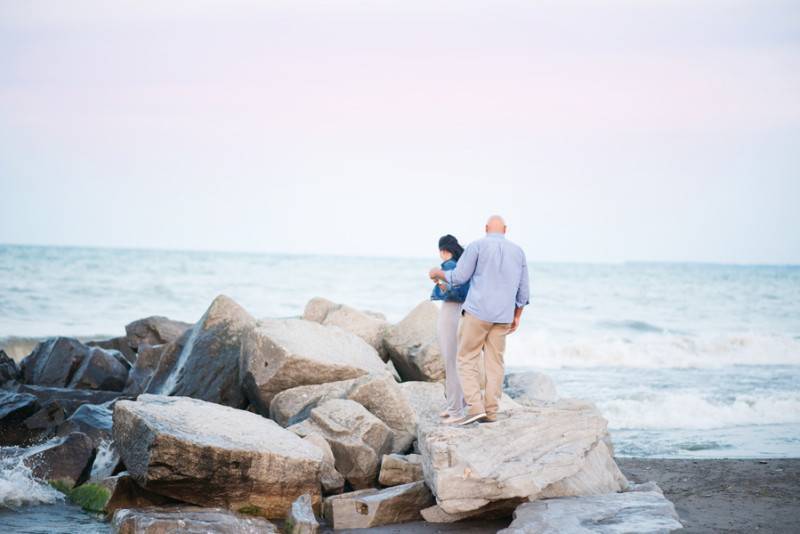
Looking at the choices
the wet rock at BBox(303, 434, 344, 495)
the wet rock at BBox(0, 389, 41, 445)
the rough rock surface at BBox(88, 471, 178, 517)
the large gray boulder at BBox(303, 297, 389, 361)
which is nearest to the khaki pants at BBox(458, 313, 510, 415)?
the wet rock at BBox(303, 434, 344, 495)

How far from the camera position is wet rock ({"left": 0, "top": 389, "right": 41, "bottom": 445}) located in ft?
33.4

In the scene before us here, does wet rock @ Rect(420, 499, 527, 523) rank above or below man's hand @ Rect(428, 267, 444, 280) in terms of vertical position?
below

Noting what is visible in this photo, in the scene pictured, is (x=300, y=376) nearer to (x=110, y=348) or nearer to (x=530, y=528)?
(x=530, y=528)

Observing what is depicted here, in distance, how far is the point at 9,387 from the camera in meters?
12.3

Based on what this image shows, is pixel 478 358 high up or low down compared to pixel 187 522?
up

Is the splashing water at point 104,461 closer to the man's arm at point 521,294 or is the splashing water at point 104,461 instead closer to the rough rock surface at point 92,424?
the rough rock surface at point 92,424

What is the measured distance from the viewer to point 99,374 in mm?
12812

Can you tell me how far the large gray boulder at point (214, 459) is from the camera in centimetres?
726

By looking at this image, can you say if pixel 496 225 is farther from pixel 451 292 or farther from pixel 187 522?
pixel 187 522

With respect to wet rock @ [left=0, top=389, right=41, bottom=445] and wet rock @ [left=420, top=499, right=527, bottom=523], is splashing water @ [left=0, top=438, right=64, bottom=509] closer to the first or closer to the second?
wet rock @ [left=0, top=389, right=41, bottom=445]

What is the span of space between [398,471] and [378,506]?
2.50 feet

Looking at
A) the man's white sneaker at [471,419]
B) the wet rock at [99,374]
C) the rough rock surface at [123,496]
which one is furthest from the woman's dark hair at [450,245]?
the wet rock at [99,374]

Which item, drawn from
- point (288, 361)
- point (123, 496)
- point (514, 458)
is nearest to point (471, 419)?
point (514, 458)

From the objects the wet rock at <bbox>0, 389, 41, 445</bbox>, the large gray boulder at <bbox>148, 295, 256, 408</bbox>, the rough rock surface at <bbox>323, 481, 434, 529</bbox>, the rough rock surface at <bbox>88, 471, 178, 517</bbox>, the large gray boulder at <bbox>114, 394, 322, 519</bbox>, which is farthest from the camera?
the large gray boulder at <bbox>148, 295, 256, 408</bbox>
